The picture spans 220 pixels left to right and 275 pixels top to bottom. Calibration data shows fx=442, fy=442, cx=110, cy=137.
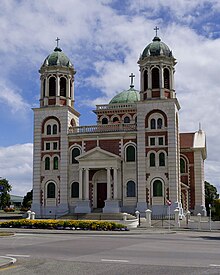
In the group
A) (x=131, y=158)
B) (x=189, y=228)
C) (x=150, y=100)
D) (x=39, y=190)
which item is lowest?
(x=189, y=228)

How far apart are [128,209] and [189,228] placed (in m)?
12.4

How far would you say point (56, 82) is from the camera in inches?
2167

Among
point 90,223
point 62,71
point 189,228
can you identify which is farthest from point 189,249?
point 62,71

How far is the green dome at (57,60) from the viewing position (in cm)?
5581

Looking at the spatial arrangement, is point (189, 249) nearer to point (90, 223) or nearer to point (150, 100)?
point (90, 223)

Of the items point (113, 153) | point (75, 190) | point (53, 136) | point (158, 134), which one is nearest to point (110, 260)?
point (158, 134)

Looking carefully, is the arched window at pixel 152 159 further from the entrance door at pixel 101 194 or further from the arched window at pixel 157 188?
the entrance door at pixel 101 194

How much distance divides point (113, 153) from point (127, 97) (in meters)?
15.4

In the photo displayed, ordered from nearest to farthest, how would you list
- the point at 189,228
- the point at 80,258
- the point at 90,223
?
the point at 80,258 → the point at 90,223 → the point at 189,228

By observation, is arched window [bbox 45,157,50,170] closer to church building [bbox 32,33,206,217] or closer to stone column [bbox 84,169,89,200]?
church building [bbox 32,33,206,217]

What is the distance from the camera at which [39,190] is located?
52.9 meters

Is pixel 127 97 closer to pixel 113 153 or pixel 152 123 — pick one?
pixel 152 123

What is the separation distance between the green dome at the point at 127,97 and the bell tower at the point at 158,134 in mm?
11582

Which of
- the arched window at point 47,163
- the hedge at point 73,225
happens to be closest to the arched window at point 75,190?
the arched window at point 47,163
